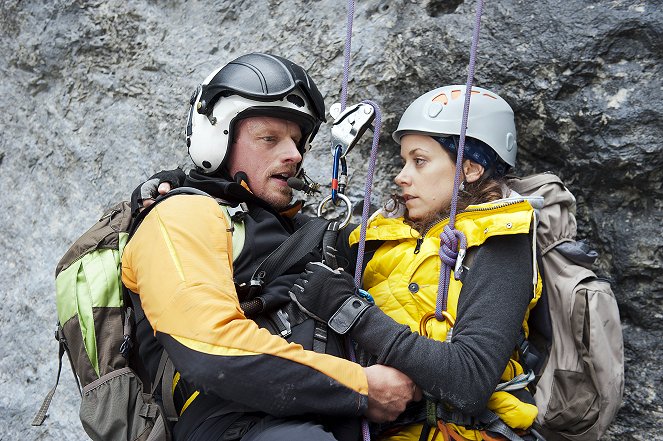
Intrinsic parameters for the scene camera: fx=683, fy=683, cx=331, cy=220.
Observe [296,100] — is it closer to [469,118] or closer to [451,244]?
[469,118]

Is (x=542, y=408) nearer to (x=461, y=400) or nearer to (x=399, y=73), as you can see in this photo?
(x=461, y=400)

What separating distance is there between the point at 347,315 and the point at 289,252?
17.4 inches

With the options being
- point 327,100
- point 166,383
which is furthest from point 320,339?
point 327,100

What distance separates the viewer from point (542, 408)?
143 inches

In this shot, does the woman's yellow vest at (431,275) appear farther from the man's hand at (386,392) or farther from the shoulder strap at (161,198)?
the shoulder strap at (161,198)

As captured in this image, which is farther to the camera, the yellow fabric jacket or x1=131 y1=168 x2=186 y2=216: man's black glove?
x1=131 y1=168 x2=186 y2=216: man's black glove

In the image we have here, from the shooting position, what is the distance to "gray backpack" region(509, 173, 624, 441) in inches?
139

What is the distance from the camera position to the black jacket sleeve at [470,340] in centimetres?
302

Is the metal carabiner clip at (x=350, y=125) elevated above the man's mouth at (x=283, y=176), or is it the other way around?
the metal carabiner clip at (x=350, y=125)

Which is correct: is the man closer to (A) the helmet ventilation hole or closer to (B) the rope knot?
(A) the helmet ventilation hole

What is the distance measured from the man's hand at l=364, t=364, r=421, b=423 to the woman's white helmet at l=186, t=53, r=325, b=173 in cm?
142

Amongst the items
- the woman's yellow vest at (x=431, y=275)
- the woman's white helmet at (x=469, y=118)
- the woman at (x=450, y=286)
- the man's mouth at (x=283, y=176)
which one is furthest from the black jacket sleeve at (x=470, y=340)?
the man's mouth at (x=283, y=176)

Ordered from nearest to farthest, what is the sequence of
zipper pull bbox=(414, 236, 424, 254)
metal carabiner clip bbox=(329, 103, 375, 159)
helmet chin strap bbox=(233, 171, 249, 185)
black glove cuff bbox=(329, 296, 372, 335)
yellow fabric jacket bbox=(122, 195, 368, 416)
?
1. yellow fabric jacket bbox=(122, 195, 368, 416)
2. black glove cuff bbox=(329, 296, 372, 335)
3. metal carabiner clip bbox=(329, 103, 375, 159)
4. zipper pull bbox=(414, 236, 424, 254)
5. helmet chin strap bbox=(233, 171, 249, 185)

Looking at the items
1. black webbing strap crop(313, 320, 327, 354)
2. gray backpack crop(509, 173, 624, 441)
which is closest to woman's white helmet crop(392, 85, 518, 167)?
gray backpack crop(509, 173, 624, 441)
